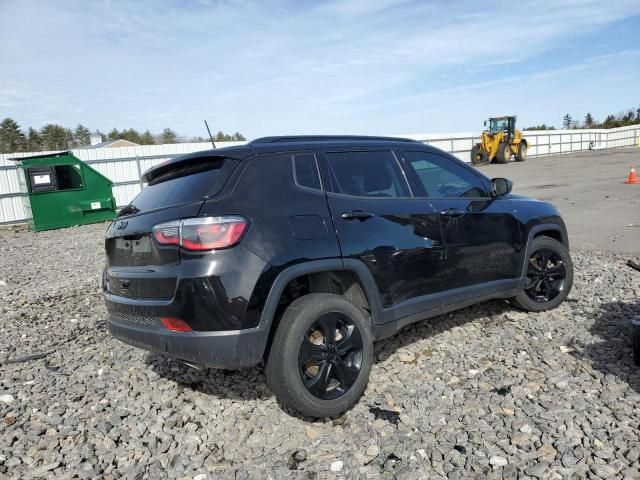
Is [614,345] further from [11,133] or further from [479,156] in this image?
[11,133]

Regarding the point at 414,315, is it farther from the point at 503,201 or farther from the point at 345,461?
the point at 503,201

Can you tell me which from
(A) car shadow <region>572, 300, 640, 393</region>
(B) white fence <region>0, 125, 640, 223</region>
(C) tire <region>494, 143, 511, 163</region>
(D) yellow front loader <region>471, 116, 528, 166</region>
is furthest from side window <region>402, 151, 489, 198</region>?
(C) tire <region>494, 143, 511, 163</region>

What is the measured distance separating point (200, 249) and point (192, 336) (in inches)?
19.2

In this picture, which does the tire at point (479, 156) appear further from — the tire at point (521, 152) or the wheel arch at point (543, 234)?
the wheel arch at point (543, 234)

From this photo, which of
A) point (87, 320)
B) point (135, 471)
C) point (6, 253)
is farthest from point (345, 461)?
point (6, 253)

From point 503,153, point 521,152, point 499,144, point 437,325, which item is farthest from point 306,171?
point 521,152

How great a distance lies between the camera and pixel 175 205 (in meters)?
2.96

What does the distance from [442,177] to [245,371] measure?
2.21 meters

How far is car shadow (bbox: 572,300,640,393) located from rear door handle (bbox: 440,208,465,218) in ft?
4.49

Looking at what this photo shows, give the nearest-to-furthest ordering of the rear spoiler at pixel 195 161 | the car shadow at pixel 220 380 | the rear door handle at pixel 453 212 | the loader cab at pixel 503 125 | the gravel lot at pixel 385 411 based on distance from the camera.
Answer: the gravel lot at pixel 385 411 < the rear spoiler at pixel 195 161 < the car shadow at pixel 220 380 < the rear door handle at pixel 453 212 < the loader cab at pixel 503 125

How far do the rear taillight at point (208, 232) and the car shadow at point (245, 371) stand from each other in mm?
833

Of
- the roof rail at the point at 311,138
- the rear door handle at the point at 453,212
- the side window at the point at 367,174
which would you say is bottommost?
the rear door handle at the point at 453,212

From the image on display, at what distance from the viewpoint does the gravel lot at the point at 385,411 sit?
263 centimetres

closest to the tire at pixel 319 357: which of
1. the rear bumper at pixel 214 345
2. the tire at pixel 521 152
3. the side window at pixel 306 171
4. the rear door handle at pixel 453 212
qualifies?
the rear bumper at pixel 214 345
